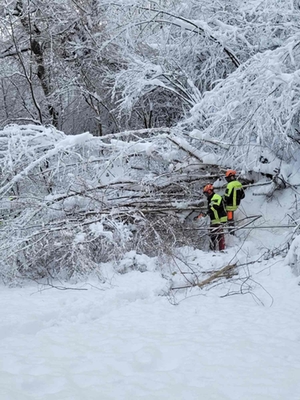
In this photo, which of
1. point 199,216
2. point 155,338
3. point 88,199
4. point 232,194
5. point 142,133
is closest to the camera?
point 155,338

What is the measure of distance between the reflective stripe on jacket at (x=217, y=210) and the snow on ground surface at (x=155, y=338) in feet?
→ 5.23

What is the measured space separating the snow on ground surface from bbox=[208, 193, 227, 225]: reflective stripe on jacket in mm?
1595

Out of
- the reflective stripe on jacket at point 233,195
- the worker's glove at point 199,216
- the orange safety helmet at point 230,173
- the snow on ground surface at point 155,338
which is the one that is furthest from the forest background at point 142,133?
the snow on ground surface at point 155,338

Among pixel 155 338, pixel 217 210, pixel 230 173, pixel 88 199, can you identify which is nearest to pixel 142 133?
pixel 88 199

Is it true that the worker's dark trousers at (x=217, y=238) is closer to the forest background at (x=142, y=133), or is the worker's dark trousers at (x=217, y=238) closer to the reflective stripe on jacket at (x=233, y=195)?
the forest background at (x=142, y=133)

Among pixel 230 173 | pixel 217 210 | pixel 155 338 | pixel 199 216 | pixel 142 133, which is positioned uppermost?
pixel 142 133

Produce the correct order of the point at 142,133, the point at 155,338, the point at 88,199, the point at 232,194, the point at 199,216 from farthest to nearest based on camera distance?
the point at 142,133 → the point at 199,216 → the point at 232,194 → the point at 88,199 → the point at 155,338

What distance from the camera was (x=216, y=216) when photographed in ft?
25.6

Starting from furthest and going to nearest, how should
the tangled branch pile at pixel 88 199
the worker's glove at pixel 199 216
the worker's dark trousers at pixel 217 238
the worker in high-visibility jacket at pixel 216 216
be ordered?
the worker's glove at pixel 199 216 → the worker in high-visibility jacket at pixel 216 216 → the worker's dark trousers at pixel 217 238 → the tangled branch pile at pixel 88 199

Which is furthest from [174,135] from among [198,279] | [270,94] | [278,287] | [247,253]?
[278,287]

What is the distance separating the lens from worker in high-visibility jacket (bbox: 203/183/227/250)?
764cm

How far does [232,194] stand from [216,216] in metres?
0.55

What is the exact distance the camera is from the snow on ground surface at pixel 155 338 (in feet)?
9.08

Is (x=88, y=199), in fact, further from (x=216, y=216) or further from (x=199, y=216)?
(x=216, y=216)
